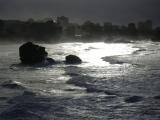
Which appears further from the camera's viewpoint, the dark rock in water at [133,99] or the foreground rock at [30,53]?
the foreground rock at [30,53]

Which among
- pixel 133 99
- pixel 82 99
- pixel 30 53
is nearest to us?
pixel 133 99

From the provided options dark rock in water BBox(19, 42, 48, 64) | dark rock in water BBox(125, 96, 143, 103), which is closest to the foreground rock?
dark rock in water BBox(19, 42, 48, 64)

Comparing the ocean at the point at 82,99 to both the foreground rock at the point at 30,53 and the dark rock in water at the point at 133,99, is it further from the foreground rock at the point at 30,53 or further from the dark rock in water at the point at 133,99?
the foreground rock at the point at 30,53

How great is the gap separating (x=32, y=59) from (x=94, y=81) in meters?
20.0

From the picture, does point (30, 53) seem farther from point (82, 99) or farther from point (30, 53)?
point (82, 99)

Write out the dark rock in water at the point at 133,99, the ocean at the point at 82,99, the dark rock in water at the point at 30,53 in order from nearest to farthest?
the ocean at the point at 82,99, the dark rock in water at the point at 133,99, the dark rock in water at the point at 30,53

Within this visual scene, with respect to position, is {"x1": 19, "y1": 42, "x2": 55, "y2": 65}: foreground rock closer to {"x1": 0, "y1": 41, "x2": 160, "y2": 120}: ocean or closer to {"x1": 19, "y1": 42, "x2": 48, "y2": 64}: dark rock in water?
{"x1": 19, "y1": 42, "x2": 48, "y2": 64}: dark rock in water

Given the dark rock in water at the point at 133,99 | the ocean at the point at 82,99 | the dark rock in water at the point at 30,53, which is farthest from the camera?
the dark rock in water at the point at 30,53

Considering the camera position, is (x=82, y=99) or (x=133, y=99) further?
(x=82, y=99)

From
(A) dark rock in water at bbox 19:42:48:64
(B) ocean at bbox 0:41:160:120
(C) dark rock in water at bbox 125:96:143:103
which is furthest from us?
(A) dark rock in water at bbox 19:42:48:64

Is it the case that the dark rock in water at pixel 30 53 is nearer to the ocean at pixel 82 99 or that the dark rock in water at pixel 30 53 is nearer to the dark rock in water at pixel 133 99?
the ocean at pixel 82 99

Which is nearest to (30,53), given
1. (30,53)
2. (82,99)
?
(30,53)

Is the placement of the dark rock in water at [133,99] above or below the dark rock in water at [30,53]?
below

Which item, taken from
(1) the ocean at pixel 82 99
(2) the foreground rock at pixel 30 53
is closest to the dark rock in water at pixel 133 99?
(1) the ocean at pixel 82 99
